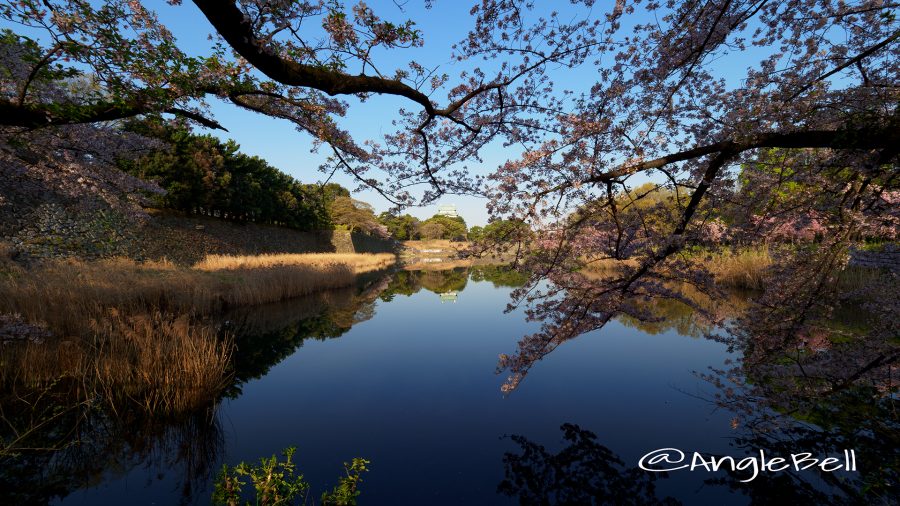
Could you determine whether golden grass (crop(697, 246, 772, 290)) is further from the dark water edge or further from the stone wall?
the stone wall

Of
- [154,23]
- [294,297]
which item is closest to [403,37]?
[154,23]

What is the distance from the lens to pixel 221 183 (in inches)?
917

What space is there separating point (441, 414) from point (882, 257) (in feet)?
20.0

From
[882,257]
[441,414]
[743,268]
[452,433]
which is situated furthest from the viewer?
[743,268]

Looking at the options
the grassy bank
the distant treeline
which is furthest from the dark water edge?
the distant treeline

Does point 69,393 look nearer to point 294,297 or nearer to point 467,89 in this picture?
point 467,89

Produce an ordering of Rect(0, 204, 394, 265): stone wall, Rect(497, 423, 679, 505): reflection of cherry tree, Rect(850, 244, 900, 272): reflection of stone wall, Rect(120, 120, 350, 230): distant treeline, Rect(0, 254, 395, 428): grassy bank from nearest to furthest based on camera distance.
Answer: Rect(497, 423, 679, 505): reflection of cherry tree → Rect(850, 244, 900, 272): reflection of stone wall → Rect(0, 254, 395, 428): grassy bank → Rect(0, 204, 394, 265): stone wall → Rect(120, 120, 350, 230): distant treeline

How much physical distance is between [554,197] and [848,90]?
2765 mm

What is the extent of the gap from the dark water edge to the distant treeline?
30.0ft

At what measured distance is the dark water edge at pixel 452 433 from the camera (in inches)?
145

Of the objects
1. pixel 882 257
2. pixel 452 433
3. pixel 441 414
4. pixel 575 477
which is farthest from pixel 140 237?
pixel 882 257

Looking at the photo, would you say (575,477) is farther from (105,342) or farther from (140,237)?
(140,237)

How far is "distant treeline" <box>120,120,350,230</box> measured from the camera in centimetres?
1973

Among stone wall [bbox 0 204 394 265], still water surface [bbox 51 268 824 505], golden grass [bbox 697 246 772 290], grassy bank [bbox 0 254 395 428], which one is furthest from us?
golden grass [bbox 697 246 772 290]
